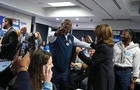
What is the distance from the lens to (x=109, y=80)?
2246mm

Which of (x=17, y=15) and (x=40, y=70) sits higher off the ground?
(x=17, y=15)

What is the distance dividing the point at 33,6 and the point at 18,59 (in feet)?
20.8

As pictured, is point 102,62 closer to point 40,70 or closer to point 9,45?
point 40,70

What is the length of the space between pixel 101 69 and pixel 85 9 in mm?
5221

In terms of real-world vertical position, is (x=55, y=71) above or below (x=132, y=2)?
below

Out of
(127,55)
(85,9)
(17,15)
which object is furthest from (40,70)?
(17,15)

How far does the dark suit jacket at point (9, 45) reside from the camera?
3.42 m

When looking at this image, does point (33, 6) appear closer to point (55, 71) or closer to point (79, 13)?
point (79, 13)

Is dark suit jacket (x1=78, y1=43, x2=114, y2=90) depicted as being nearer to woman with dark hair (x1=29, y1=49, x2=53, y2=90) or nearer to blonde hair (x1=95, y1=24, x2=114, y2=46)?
blonde hair (x1=95, y1=24, x2=114, y2=46)

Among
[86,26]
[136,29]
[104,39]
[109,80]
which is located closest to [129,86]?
[109,80]

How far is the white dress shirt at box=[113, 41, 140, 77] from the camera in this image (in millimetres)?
2760

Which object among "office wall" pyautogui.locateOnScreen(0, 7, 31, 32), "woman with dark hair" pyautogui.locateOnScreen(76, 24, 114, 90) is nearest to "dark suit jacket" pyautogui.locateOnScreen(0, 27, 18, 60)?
"woman with dark hair" pyautogui.locateOnScreen(76, 24, 114, 90)

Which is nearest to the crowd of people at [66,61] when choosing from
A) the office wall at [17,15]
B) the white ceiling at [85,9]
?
the white ceiling at [85,9]

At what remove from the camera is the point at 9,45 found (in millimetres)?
3418
